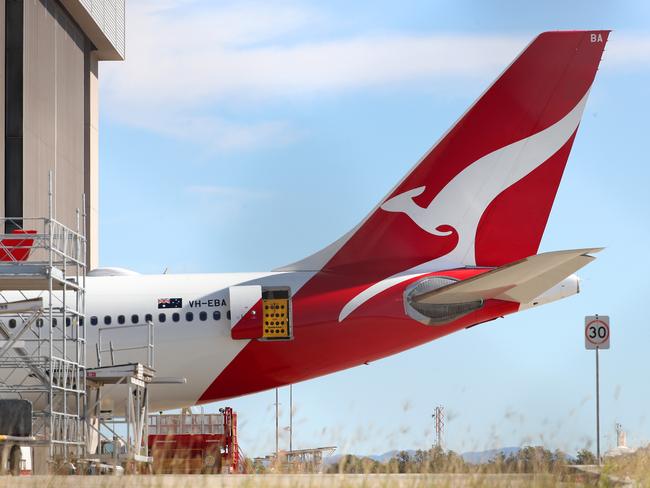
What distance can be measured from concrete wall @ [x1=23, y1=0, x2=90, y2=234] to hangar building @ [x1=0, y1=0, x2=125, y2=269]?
0.11 feet

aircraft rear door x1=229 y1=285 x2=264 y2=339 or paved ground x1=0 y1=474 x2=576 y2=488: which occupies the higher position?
aircraft rear door x1=229 y1=285 x2=264 y2=339

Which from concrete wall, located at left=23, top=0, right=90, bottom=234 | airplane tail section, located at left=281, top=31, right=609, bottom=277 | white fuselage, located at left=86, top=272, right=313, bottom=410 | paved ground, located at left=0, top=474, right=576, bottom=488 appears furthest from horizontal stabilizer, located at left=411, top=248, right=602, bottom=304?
concrete wall, located at left=23, top=0, right=90, bottom=234

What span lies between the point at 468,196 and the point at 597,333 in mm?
4068

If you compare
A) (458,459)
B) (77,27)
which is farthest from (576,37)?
(77,27)

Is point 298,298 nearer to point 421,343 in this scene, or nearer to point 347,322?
point 347,322

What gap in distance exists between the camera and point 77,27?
48188mm

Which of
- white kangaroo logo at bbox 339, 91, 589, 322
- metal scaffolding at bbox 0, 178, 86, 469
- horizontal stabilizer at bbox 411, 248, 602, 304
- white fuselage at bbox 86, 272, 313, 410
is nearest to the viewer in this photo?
metal scaffolding at bbox 0, 178, 86, 469

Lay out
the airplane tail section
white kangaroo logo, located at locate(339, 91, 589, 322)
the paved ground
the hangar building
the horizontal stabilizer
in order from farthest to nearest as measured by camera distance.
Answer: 1. the hangar building
2. white kangaroo logo, located at locate(339, 91, 589, 322)
3. the airplane tail section
4. the horizontal stabilizer
5. the paved ground

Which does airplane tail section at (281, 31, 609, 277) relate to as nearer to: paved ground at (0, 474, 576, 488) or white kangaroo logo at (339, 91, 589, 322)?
white kangaroo logo at (339, 91, 589, 322)

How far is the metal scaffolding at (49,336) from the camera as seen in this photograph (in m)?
21.8

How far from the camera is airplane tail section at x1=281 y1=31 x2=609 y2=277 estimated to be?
2662 cm

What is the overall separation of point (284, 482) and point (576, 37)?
54.6ft

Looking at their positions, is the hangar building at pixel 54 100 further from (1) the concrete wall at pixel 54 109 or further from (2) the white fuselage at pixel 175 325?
(2) the white fuselage at pixel 175 325

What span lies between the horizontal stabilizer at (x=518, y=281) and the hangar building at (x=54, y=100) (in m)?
17.8
